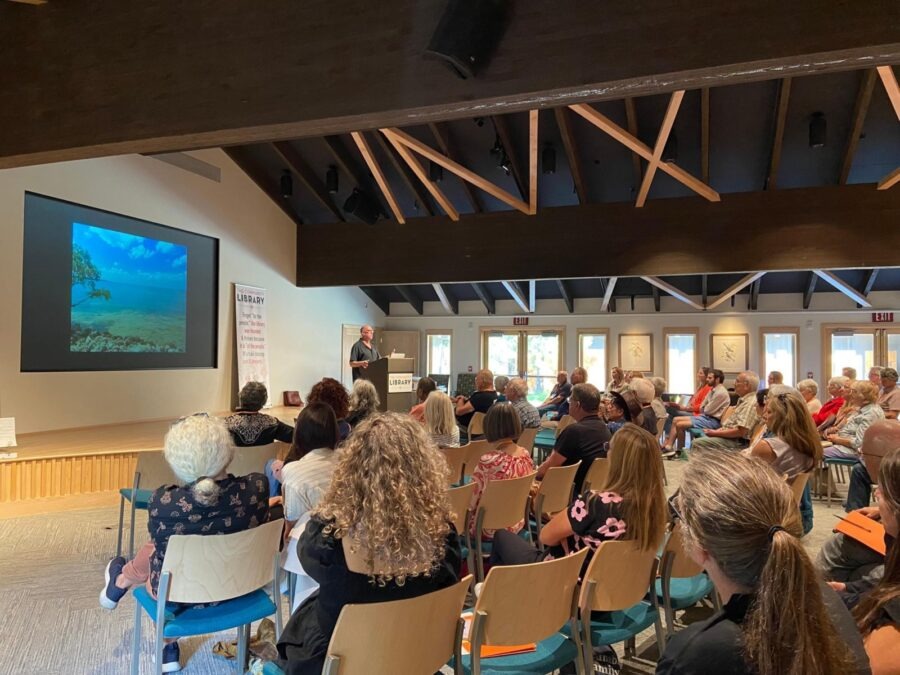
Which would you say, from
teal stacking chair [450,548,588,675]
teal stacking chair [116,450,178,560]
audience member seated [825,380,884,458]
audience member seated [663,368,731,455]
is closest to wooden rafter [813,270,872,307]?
audience member seated [663,368,731,455]

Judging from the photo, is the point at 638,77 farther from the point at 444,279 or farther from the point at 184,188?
the point at 184,188

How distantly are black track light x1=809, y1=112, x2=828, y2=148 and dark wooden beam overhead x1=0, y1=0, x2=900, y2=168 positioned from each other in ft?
14.3

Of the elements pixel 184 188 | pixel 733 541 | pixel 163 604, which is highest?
pixel 184 188

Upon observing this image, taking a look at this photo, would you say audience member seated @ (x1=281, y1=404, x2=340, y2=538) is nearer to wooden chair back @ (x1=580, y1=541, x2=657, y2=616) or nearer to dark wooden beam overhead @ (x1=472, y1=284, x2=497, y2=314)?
wooden chair back @ (x1=580, y1=541, x2=657, y2=616)

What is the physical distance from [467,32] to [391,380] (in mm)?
5850

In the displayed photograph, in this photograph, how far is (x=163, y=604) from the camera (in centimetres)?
201

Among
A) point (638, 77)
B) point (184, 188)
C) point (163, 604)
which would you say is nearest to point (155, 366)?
→ point (184, 188)

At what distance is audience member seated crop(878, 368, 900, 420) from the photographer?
5.38m

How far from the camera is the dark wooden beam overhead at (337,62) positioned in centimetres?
242

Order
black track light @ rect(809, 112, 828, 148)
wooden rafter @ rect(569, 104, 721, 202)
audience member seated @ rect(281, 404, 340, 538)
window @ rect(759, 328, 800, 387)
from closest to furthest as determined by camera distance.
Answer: audience member seated @ rect(281, 404, 340, 538)
wooden rafter @ rect(569, 104, 721, 202)
black track light @ rect(809, 112, 828, 148)
window @ rect(759, 328, 800, 387)

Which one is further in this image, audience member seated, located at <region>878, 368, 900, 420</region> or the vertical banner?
the vertical banner

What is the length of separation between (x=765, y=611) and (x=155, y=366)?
797cm

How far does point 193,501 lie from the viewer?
2197 millimetres

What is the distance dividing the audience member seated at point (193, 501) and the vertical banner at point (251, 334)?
672cm
